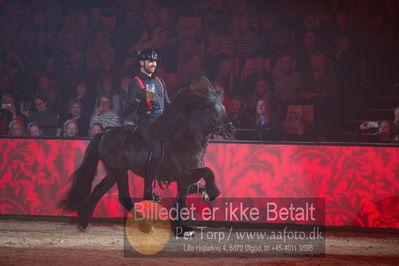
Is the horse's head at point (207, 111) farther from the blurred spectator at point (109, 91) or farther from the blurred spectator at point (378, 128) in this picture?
the blurred spectator at point (109, 91)

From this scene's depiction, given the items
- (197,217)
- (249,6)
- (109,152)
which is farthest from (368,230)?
(249,6)

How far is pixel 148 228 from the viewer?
8.11 m

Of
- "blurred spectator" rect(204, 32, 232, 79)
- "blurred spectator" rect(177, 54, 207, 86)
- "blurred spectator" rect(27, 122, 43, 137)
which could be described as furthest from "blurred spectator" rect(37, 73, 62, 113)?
"blurred spectator" rect(204, 32, 232, 79)

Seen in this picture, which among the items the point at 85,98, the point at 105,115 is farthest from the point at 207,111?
the point at 85,98

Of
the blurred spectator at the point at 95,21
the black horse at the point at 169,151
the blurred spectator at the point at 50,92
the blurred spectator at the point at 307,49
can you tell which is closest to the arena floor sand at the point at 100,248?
the black horse at the point at 169,151

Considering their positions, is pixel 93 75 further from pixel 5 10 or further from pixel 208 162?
pixel 208 162

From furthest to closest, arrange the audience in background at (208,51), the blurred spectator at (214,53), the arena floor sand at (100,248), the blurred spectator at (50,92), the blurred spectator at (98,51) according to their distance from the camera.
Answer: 1. the blurred spectator at (98,51)
2. the blurred spectator at (214,53)
3. the blurred spectator at (50,92)
4. the audience in background at (208,51)
5. the arena floor sand at (100,248)

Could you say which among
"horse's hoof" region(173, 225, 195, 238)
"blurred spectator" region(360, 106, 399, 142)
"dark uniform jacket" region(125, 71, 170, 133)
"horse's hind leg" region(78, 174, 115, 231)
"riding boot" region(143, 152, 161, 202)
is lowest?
"horse's hoof" region(173, 225, 195, 238)

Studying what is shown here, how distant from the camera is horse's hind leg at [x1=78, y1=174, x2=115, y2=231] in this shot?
848cm

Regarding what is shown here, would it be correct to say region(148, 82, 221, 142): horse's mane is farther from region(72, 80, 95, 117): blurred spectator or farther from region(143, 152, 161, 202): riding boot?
region(72, 80, 95, 117): blurred spectator

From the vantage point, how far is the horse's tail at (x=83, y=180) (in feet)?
27.7

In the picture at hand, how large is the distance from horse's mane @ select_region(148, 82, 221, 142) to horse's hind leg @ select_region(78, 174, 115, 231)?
4.22ft

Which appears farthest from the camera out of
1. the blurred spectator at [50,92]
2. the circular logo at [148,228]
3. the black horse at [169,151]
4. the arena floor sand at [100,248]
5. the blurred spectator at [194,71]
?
the blurred spectator at [50,92]

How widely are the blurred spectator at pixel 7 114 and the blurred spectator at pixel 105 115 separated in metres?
1.56
